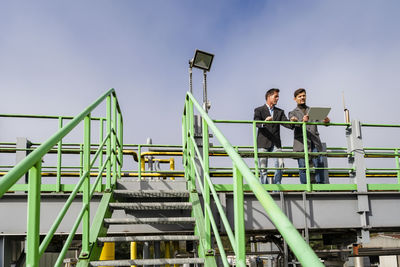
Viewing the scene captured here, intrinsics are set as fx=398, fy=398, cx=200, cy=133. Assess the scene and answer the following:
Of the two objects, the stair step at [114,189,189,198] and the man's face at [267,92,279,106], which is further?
the man's face at [267,92,279,106]

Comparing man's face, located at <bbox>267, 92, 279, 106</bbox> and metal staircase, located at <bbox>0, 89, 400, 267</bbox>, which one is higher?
man's face, located at <bbox>267, 92, 279, 106</bbox>

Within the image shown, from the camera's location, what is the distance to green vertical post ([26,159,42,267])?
82.3 inches

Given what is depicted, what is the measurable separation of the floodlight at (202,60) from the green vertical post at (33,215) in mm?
4917

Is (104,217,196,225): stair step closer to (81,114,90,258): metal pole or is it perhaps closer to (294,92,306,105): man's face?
(81,114,90,258): metal pole

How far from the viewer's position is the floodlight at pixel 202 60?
6780mm

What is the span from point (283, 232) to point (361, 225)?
4696 millimetres

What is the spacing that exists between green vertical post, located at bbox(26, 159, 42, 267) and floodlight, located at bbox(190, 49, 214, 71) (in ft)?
16.1

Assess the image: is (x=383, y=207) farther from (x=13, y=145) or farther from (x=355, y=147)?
(x=13, y=145)

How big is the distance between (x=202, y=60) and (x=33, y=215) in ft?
16.9

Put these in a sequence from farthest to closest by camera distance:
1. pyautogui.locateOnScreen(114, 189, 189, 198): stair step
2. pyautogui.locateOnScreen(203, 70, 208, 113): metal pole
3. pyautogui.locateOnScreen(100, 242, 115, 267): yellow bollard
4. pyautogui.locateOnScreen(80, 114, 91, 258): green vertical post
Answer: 1. pyautogui.locateOnScreen(100, 242, 115, 267): yellow bollard
2. pyautogui.locateOnScreen(203, 70, 208, 113): metal pole
3. pyautogui.locateOnScreen(114, 189, 189, 198): stair step
4. pyautogui.locateOnScreen(80, 114, 91, 258): green vertical post

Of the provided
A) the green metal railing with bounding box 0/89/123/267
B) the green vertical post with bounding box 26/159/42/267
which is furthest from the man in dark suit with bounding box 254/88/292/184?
the green vertical post with bounding box 26/159/42/267

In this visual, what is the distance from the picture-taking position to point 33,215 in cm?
209

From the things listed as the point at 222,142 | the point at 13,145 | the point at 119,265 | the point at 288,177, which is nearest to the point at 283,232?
the point at 222,142

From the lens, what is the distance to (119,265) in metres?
3.34
